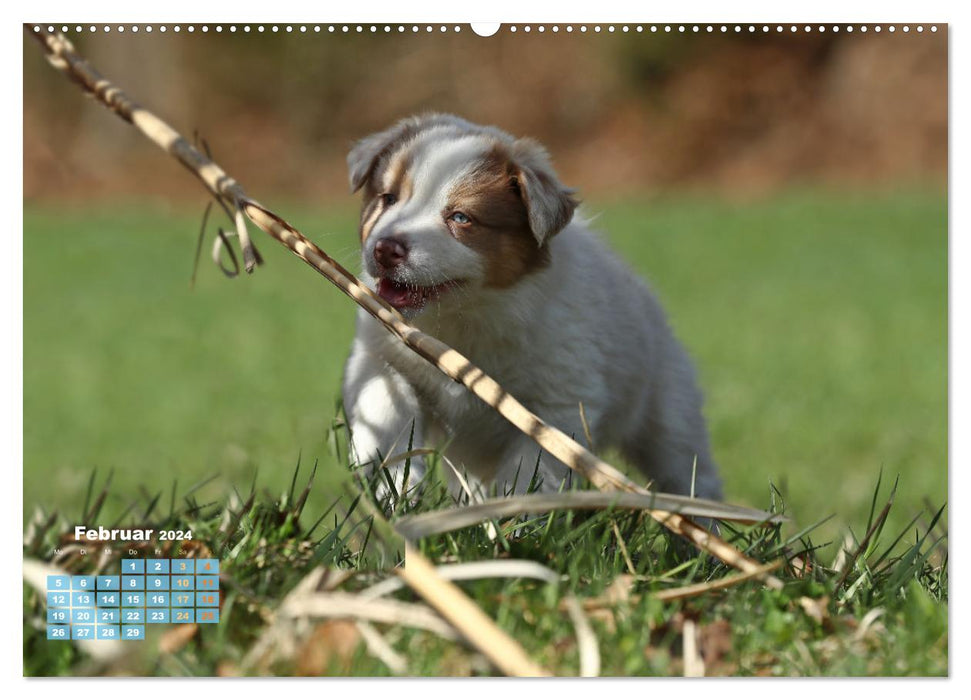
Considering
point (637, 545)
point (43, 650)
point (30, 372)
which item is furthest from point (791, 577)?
point (30, 372)

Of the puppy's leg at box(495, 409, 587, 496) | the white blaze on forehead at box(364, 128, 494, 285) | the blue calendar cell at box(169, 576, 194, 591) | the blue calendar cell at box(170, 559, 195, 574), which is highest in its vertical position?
the white blaze on forehead at box(364, 128, 494, 285)

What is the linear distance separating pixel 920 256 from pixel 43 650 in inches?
279

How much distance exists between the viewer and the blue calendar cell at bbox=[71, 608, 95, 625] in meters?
2.38

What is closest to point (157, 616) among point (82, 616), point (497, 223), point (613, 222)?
point (82, 616)

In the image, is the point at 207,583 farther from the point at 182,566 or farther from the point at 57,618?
the point at 57,618

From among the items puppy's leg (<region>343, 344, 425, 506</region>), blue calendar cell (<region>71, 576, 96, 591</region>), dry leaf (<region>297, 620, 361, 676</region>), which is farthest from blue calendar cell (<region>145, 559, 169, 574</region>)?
puppy's leg (<region>343, 344, 425, 506</region>)

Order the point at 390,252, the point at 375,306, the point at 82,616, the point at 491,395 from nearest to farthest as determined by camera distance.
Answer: the point at 82,616
the point at 491,395
the point at 375,306
the point at 390,252

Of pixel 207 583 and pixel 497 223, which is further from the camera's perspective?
pixel 497 223

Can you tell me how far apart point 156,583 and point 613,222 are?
286 inches

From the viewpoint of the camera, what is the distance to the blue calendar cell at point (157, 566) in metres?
2.48

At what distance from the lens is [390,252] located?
2.96m

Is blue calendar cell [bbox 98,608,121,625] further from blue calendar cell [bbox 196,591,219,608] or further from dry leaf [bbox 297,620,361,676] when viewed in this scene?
dry leaf [bbox 297,620,361,676]

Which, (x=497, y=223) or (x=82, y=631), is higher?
(x=497, y=223)

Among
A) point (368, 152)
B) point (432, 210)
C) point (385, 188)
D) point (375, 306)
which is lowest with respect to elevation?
point (375, 306)
